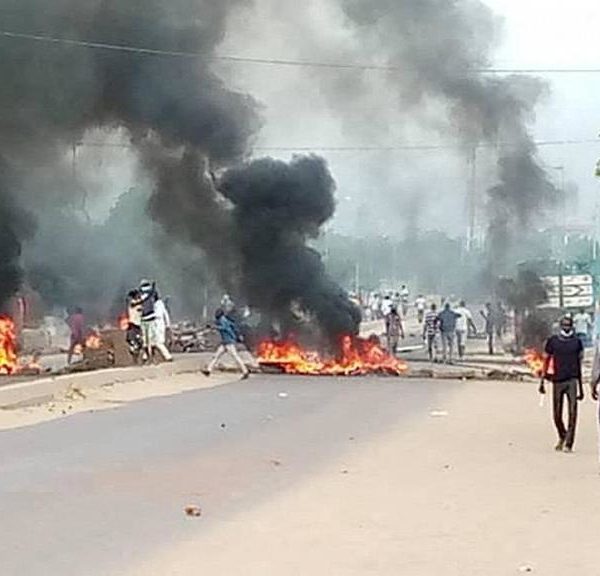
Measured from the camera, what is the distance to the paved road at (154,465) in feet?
26.8

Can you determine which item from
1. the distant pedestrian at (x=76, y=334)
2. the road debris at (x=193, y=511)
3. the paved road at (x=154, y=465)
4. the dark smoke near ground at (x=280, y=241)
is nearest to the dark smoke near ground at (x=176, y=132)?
the dark smoke near ground at (x=280, y=241)

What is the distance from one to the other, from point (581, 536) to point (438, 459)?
413cm

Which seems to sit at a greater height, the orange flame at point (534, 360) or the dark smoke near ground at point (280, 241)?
the dark smoke near ground at point (280, 241)

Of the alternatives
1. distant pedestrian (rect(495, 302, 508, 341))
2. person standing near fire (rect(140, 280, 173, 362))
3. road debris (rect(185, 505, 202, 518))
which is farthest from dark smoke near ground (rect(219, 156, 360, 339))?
road debris (rect(185, 505, 202, 518))

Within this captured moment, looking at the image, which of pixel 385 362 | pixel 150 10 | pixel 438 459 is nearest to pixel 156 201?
pixel 150 10

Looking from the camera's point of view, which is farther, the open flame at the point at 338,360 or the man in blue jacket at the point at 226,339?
the open flame at the point at 338,360

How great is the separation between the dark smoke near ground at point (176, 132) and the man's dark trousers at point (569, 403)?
57.4 feet

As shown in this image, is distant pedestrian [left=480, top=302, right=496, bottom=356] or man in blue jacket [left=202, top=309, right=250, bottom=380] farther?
distant pedestrian [left=480, top=302, right=496, bottom=356]

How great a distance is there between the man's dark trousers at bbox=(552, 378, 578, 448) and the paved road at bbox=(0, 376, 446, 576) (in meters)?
2.04

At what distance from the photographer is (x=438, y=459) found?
1246cm

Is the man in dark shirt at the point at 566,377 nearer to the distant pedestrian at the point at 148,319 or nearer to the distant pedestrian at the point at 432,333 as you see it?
the distant pedestrian at the point at 148,319

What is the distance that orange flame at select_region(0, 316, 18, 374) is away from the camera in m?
25.5

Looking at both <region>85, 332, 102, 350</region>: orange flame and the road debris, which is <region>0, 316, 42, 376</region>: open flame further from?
the road debris

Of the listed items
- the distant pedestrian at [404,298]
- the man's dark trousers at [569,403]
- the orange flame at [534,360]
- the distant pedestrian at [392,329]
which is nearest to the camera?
the man's dark trousers at [569,403]
